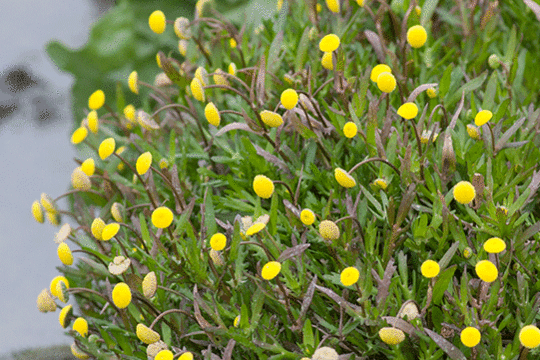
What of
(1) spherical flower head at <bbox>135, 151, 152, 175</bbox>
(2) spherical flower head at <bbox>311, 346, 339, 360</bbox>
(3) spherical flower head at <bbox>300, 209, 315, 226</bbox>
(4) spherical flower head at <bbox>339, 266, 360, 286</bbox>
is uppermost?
(1) spherical flower head at <bbox>135, 151, 152, 175</bbox>

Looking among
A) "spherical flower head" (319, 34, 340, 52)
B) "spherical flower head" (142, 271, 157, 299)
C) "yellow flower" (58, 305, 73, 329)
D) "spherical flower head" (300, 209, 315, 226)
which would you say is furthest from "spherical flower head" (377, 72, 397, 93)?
"yellow flower" (58, 305, 73, 329)

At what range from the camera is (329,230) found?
0.82 m

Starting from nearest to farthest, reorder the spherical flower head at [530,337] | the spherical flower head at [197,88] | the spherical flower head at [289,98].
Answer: the spherical flower head at [530,337] → the spherical flower head at [289,98] → the spherical flower head at [197,88]

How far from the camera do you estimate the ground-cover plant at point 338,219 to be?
81 centimetres

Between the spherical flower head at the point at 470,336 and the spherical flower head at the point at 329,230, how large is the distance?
0.78ft

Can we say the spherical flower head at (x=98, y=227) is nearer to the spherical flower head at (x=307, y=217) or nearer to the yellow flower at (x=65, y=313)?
the yellow flower at (x=65, y=313)

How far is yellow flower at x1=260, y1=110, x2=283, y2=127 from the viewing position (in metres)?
0.93

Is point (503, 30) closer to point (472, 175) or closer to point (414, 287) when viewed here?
point (472, 175)

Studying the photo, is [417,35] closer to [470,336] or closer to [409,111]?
[409,111]

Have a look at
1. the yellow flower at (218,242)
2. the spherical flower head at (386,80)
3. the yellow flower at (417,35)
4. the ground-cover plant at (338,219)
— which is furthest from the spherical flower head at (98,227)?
the yellow flower at (417,35)

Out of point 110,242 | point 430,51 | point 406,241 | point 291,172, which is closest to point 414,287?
point 406,241

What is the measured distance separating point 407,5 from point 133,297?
0.89 metres

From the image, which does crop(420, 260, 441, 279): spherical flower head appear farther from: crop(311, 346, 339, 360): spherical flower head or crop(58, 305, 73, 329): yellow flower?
crop(58, 305, 73, 329): yellow flower

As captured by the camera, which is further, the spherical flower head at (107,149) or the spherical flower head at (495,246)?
the spherical flower head at (107,149)
